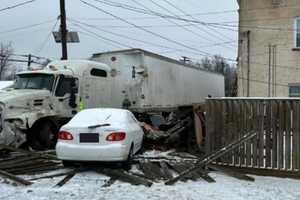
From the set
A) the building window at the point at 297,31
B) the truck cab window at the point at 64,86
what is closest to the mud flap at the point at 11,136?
the truck cab window at the point at 64,86

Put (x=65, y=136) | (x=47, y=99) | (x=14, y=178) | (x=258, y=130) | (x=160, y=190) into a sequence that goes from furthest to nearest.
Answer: (x=47, y=99)
(x=65, y=136)
(x=258, y=130)
(x=14, y=178)
(x=160, y=190)

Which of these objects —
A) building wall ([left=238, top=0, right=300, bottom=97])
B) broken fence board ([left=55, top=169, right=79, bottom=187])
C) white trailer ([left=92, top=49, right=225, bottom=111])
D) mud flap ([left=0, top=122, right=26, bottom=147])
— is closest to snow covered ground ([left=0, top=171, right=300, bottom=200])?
broken fence board ([left=55, top=169, right=79, bottom=187])

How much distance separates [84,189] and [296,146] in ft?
14.9

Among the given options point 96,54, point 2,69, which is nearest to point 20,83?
point 96,54

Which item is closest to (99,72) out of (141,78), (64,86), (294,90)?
(141,78)

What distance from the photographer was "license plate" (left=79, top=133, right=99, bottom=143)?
1039 cm

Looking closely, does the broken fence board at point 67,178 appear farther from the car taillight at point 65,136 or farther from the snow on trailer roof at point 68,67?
the snow on trailer roof at point 68,67

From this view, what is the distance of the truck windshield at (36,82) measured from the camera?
1606cm

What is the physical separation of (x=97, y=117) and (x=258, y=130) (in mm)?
3872

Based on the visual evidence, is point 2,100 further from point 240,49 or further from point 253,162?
point 240,49

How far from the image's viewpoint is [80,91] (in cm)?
1709

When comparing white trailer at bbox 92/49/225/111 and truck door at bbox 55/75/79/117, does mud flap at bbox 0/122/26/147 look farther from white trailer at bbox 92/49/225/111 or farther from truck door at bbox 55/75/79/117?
white trailer at bbox 92/49/225/111

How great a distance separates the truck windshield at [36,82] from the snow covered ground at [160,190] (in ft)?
22.7

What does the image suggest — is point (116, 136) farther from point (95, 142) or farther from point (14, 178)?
point (14, 178)
